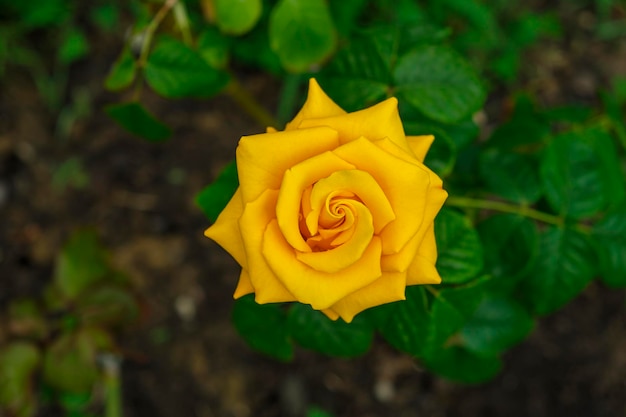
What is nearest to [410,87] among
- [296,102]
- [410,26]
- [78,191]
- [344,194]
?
[410,26]

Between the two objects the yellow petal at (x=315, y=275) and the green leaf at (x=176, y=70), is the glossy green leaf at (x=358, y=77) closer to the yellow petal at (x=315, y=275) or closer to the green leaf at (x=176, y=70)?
the green leaf at (x=176, y=70)

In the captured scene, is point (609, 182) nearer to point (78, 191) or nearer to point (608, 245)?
point (608, 245)

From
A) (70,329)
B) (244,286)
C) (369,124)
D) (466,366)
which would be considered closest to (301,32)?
(369,124)

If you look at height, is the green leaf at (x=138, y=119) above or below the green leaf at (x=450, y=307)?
above

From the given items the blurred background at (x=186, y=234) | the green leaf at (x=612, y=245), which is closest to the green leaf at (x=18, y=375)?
the blurred background at (x=186, y=234)

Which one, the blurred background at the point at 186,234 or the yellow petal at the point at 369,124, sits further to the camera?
the blurred background at the point at 186,234
